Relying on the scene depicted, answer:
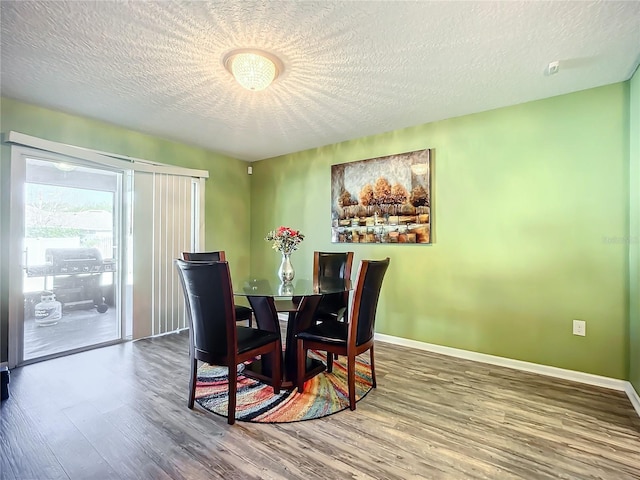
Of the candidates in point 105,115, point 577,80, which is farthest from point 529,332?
point 105,115

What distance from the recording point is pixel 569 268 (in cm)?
262

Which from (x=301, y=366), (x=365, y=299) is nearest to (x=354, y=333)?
(x=365, y=299)

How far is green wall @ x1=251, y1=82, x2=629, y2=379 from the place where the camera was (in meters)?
2.48

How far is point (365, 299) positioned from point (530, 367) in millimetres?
1789

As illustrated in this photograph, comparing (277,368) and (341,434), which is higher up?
(277,368)

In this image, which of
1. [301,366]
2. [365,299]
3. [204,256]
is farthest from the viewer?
[204,256]

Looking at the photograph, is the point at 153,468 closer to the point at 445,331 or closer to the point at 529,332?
the point at 445,331

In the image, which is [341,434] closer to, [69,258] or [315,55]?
[315,55]

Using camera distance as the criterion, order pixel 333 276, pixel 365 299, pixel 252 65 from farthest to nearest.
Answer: pixel 333 276
pixel 365 299
pixel 252 65

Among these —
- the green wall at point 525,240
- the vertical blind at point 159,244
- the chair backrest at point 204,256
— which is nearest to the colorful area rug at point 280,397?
the chair backrest at point 204,256

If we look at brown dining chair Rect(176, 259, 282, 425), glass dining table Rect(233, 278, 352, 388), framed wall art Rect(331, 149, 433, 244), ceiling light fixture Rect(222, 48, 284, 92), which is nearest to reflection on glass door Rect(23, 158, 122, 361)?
glass dining table Rect(233, 278, 352, 388)

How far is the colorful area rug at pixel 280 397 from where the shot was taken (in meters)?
2.05

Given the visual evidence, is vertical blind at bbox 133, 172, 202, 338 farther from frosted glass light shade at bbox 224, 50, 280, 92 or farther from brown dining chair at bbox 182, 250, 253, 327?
frosted glass light shade at bbox 224, 50, 280, 92

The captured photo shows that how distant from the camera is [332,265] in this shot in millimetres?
3453
